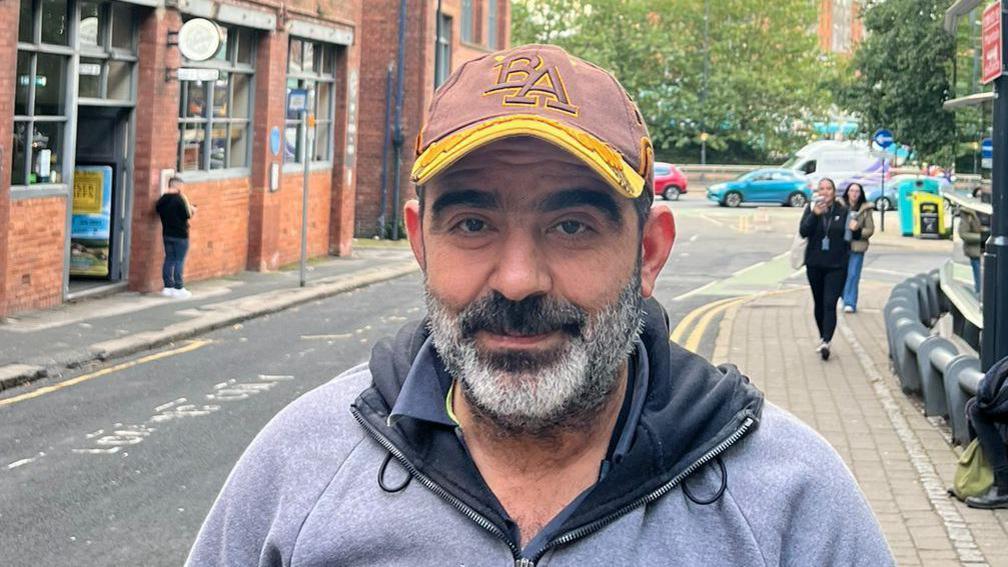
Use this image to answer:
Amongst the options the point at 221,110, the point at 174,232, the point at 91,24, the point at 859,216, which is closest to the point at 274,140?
the point at 221,110

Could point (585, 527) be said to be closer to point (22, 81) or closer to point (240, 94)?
point (22, 81)

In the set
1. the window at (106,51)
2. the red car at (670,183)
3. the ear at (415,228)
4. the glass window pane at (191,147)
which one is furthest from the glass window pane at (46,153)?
the red car at (670,183)

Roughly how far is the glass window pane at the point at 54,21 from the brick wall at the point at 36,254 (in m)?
2.03

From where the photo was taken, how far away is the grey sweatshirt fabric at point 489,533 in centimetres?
233

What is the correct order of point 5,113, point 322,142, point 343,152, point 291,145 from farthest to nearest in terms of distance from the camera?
point 343,152 → point 322,142 → point 291,145 → point 5,113

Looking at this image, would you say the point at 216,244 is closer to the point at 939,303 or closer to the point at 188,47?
the point at 188,47

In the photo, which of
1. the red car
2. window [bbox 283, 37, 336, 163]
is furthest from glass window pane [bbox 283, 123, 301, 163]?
the red car

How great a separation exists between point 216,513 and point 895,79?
3326 cm

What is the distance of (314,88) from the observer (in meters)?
29.1

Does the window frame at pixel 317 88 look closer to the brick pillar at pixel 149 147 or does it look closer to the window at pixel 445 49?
the brick pillar at pixel 149 147

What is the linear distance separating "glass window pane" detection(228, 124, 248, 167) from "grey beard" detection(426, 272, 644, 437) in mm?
23077

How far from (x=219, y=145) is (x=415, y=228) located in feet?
73.1

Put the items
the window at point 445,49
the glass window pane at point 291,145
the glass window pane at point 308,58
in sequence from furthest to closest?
the window at point 445,49
the glass window pane at point 308,58
the glass window pane at point 291,145

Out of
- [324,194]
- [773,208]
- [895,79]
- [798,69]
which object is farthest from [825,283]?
[798,69]
